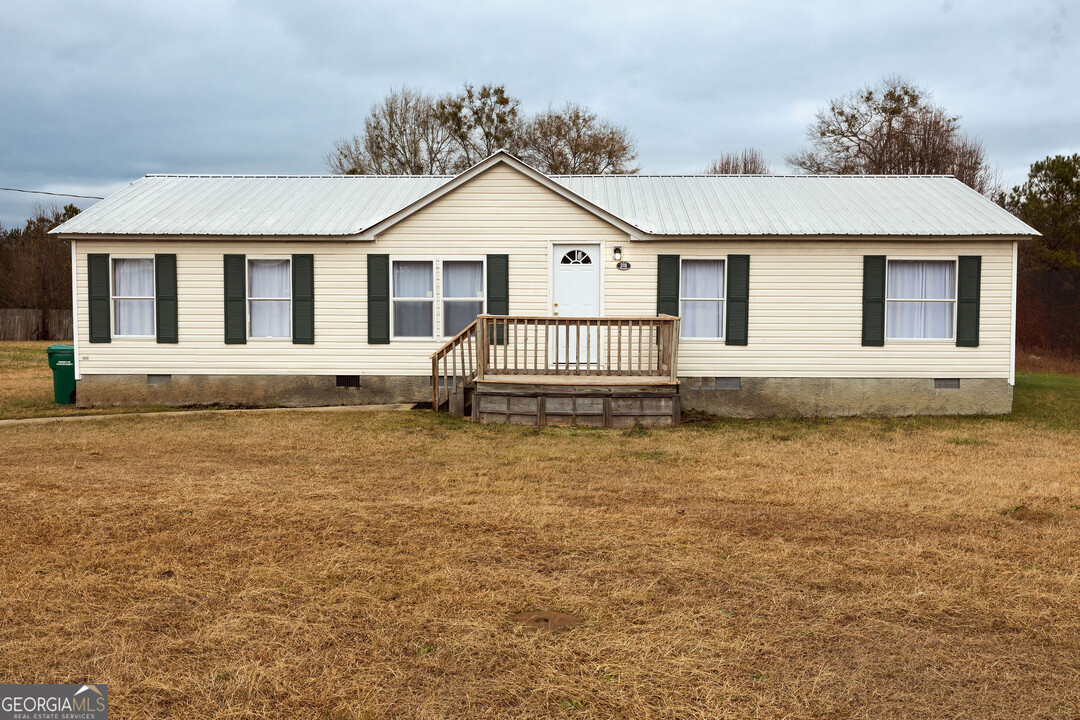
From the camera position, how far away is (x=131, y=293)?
14750mm

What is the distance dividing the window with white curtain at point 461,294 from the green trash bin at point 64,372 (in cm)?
654

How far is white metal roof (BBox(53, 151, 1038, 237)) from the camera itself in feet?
46.8

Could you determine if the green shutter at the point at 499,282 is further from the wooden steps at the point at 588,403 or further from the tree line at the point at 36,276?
the tree line at the point at 36,276

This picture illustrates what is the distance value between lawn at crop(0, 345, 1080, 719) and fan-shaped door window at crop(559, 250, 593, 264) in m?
5.10

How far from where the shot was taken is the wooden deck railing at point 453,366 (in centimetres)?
Result: 1346

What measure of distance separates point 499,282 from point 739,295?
4009 millimetres

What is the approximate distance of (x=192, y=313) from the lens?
14.7 meters

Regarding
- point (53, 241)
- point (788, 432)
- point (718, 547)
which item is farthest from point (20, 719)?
point (53, 241)

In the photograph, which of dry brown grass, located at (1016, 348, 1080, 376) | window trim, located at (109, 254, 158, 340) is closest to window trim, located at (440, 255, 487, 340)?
window trim, located at (109, 254, 158, 340)

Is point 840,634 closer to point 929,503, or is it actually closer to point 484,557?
point 484,557

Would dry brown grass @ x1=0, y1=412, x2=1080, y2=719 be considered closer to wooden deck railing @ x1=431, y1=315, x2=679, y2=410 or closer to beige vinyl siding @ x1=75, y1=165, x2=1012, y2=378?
wooden deck railing @ x1=431, y1=315, x2=679, y2=410

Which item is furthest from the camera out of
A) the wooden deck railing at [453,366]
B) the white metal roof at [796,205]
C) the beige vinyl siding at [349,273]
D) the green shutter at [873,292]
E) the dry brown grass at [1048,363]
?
the dry brown grass at [1048,363]

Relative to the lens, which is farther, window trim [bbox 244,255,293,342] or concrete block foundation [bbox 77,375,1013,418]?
window trim [bbox 244,255,293,342]

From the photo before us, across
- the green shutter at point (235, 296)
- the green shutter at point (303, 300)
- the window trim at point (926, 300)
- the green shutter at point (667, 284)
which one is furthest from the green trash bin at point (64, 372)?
the window trim at point (926, 300)
